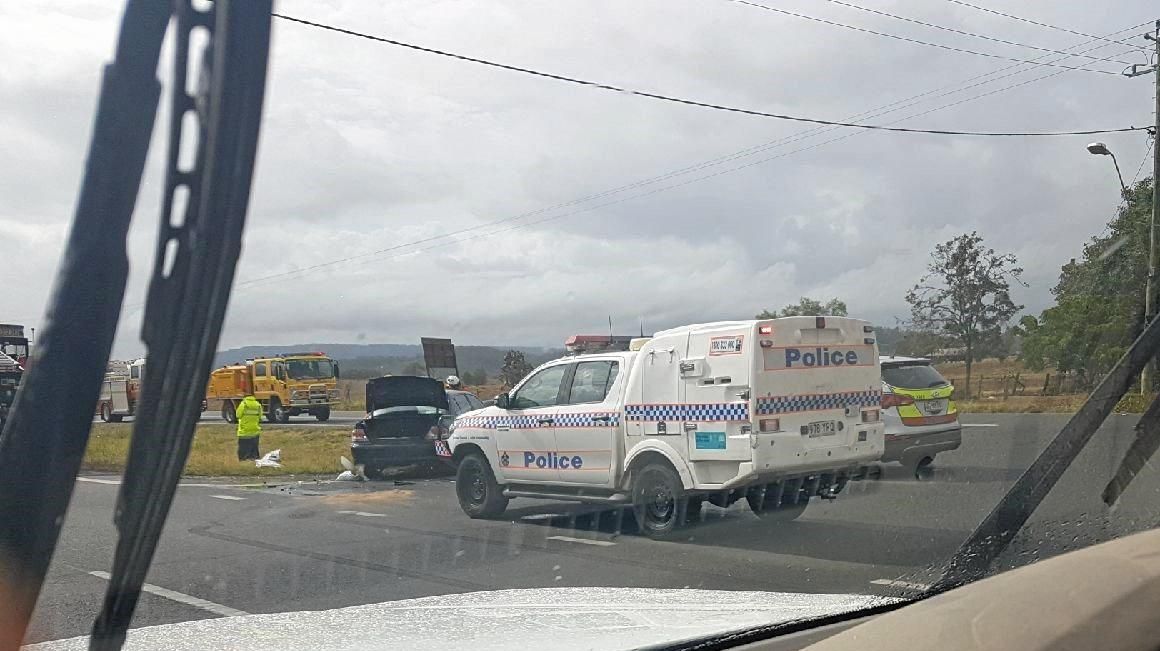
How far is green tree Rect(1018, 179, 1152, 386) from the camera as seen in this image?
5.39m

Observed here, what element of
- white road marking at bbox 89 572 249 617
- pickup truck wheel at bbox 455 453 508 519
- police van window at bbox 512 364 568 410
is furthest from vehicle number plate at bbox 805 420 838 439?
white road marking at bbox 89 572 249 617

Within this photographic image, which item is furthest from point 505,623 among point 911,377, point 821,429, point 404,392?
point 911,377

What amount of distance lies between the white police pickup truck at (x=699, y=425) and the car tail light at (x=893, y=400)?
0.13m

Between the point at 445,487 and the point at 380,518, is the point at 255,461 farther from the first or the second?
the point at 445,487

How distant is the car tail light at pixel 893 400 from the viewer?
9.05 meters

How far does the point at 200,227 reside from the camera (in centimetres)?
206

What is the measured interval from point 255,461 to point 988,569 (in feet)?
11.4

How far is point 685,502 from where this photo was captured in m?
7.89

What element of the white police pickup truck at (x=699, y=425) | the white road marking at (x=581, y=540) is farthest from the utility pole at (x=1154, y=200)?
the white road marking at (x=581, y=540)

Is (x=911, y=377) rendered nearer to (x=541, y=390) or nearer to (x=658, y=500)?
(x=658, y=500)

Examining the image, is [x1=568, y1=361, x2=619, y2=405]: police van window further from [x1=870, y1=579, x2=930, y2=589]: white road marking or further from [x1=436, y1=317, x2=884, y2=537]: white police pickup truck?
[x1=870, y1=579, x2=930, y2=589]: white road marking

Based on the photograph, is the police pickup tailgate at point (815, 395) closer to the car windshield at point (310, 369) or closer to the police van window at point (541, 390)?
the police van window at point (541, 390)

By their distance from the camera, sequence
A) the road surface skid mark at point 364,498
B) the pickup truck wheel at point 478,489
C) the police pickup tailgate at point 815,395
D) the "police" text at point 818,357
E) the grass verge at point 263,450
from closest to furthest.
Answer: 1. the grass verge at point 263,450
2. the road surface skid mark at point 364,498
3. the pickup truck wheel at point 478,489
4. the police pickup tailgate at point 815,395
5. the "police" text at point 818,357

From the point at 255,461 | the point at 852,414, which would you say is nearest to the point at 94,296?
the point at 255,461
